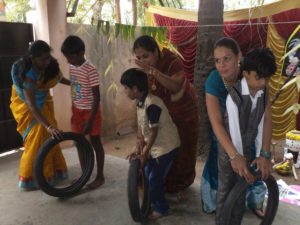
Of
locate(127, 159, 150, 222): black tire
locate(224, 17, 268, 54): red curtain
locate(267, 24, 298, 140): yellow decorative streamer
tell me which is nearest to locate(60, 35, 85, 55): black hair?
locate(127, 159, 150, 222): black tire

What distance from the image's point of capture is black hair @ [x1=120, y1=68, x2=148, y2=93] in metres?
2.26

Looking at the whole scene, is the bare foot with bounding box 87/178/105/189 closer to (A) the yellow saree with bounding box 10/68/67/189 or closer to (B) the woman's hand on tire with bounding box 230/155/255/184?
(A) the yellow saree with bounding box 10/68/67/189

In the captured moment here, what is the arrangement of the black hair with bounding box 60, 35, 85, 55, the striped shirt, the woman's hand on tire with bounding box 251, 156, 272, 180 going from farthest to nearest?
the striped shirt → the black hair with bounding box 60, 35, 85, 55 → the woman's hand on tire with bounding box 251, 156, 272, 180

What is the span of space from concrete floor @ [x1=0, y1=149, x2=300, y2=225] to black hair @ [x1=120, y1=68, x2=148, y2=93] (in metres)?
1.06

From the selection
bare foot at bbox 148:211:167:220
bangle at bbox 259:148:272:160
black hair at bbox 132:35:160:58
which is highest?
black hair at bbox 132:35:160:58

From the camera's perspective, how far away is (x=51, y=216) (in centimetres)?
255

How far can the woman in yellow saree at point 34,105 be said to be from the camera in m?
2.80

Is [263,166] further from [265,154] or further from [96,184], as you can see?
[96,184]

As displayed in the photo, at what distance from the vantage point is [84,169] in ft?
10.2

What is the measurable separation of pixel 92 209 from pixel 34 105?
104cm

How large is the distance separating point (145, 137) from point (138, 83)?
Result: 44cm

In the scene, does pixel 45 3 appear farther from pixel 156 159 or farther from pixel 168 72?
pixel 156 159

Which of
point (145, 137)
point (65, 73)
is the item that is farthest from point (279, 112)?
point (145, 137)

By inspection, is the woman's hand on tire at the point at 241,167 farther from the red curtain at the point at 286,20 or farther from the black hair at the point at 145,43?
the red curtain at the point at 286,20
